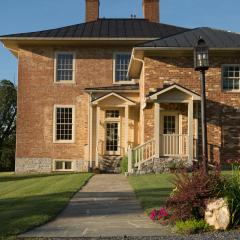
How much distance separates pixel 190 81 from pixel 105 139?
6419 mm

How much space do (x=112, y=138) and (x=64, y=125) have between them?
3.22m

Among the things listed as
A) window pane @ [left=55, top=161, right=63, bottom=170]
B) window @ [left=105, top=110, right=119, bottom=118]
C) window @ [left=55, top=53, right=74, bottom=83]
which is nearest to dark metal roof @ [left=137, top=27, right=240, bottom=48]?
window @ [left=105, top=110, right=119, bottom=118]

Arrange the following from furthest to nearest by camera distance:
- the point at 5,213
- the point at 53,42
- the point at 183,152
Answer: the point at 53,42 → the point at 183,152 → the point at 5,213

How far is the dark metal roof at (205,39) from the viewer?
930 inches

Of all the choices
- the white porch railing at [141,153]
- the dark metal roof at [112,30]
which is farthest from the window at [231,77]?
the dark metal roof at [112,30]

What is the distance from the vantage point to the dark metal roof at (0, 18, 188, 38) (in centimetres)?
2962

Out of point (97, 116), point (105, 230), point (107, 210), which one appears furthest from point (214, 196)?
point (97, 116)

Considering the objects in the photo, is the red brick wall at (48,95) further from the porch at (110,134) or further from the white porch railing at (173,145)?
the white porch railing at (173,145)

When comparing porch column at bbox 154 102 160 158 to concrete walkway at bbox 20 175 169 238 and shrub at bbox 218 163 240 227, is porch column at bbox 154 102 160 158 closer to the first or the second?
concrete walkway at bbox 20 175 169 238

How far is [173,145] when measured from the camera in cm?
2253

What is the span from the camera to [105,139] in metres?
28.0

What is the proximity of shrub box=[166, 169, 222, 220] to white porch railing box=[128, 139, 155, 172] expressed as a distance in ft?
42.0

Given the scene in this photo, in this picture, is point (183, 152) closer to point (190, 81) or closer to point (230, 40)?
point (190, 81)

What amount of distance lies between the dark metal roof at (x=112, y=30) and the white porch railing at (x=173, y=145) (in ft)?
30.3
